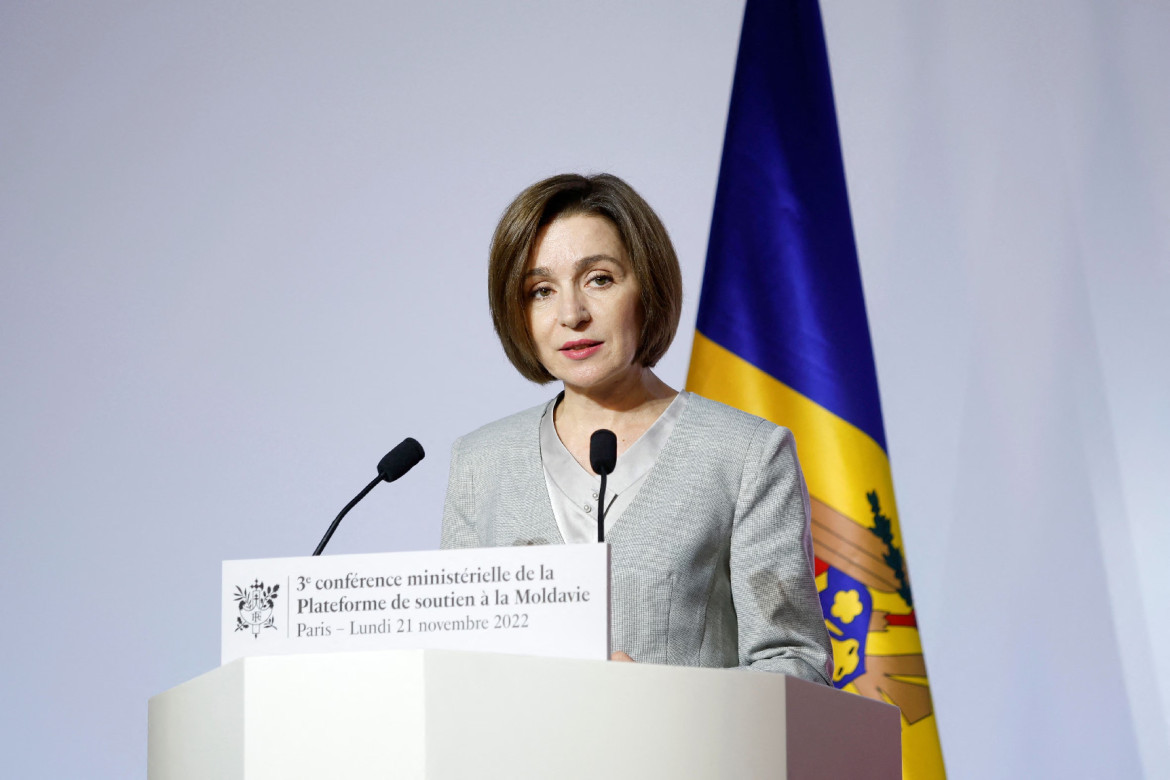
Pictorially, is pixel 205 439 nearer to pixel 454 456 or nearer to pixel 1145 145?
pixel 454 456

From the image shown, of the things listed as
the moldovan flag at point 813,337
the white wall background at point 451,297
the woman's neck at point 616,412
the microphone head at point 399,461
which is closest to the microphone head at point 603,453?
the microphone head at point 399,461

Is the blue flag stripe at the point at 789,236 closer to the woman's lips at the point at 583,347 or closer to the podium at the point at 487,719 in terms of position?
the woman's lips at the point at 583,347

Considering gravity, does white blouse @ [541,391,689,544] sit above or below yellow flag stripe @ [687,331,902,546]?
below

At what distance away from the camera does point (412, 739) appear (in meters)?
1.09

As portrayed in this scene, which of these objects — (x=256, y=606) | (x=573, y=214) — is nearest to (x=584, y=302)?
(x=573, y=214)

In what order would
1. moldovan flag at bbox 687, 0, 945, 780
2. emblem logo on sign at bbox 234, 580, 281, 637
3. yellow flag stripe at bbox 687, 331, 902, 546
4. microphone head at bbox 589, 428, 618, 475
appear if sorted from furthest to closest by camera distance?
1. yellow flag stripe at bbox 687, 331, 902, 546
2. moldovan flag at bbox 687, 0, 945, 780
3. microphone head at bbox 589, 428, 618, 475
4. emblem logo on sign at bbox 234, 580, 281, 637

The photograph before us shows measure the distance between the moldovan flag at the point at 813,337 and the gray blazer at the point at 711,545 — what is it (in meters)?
1.18

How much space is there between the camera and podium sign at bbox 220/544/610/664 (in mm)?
1218

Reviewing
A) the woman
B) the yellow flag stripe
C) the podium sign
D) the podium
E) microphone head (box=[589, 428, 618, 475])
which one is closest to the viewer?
the podium

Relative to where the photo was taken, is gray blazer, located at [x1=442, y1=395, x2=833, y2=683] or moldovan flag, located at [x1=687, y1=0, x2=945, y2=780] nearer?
gray blazer, located at [x1=442, y1=395, x2=833, y2=683]

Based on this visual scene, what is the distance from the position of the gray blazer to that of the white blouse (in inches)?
0.7

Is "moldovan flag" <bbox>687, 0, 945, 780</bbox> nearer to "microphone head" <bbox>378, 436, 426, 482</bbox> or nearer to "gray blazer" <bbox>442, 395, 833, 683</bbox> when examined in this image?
"gray blazer" <bbox>442, 395, 833, 683</bbox>

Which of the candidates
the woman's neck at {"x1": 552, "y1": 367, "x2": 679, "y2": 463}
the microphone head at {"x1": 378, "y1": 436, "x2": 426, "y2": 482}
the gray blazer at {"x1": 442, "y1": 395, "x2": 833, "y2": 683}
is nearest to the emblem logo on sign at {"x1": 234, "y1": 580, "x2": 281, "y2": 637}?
the microphone head at {"x1": 378, "y1": 436, "x2": 426, "y2": 482}

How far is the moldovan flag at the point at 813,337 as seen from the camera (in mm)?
3086
